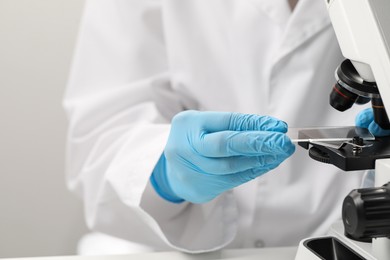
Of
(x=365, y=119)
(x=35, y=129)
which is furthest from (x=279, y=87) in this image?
(x=35, y=129)

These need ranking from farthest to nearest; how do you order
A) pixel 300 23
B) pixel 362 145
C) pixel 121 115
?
1. pixel 121 115
2. pixel 300 23
3. pixel 362 145

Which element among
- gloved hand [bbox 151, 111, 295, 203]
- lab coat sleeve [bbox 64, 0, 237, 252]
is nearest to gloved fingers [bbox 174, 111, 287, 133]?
gloved hand [bbox 151, 111, 295, 203]

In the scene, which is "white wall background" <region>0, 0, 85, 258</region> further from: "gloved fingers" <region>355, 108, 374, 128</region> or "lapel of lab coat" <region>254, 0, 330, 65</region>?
"gloved fingers" <region>355, 108, 374, 128</region>

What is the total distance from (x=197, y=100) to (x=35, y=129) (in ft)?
2.05

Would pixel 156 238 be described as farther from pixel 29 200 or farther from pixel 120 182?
pixel 29 200

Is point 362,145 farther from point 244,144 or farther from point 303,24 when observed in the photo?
point 303,24

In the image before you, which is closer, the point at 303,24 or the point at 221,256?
the point at 221,256

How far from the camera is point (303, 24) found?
3.17ft

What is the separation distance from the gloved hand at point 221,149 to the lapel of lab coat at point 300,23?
0.32m

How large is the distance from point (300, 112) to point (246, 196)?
7.4 inches

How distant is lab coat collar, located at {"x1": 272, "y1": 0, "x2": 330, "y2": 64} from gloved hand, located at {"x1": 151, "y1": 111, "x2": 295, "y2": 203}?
33 centimetres

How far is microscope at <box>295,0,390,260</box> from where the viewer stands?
19.2 inches

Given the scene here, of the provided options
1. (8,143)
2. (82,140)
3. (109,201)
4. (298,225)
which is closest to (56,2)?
(8,143)

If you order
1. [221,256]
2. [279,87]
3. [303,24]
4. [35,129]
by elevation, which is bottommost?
[35,129]
